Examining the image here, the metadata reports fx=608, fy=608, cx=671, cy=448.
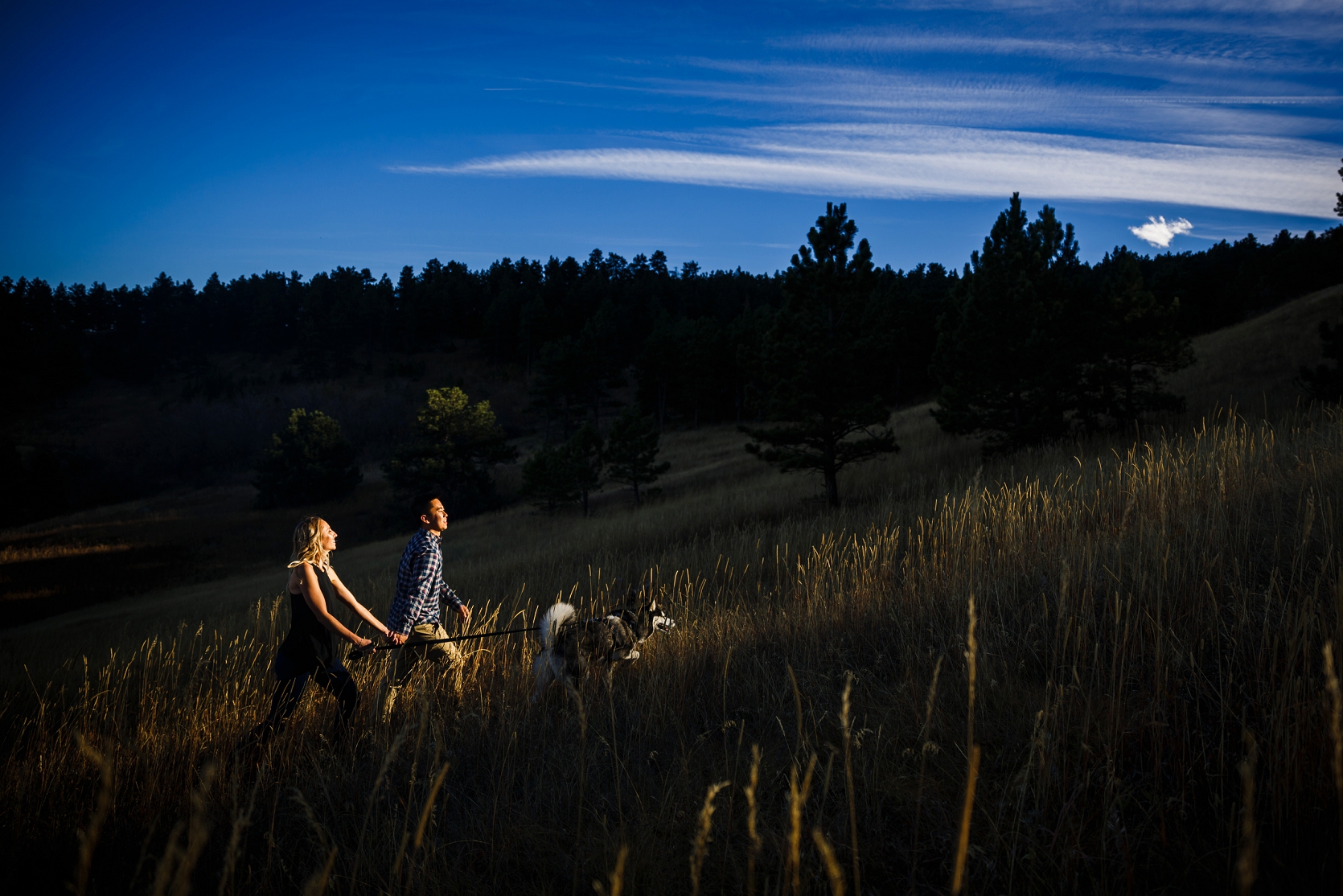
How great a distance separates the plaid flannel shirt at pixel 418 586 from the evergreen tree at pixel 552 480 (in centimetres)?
2077

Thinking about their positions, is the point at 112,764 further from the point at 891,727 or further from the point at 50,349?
the point at 50,349

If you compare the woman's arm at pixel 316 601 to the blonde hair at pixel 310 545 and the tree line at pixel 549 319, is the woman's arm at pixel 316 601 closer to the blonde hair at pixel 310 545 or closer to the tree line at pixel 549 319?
the blonde hair at pixel 310 545

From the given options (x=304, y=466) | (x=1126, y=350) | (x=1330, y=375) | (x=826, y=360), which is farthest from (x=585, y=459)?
(x=304, y=466)

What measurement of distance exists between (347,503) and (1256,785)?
148ft

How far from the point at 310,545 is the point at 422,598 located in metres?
1.04

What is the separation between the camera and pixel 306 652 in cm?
398

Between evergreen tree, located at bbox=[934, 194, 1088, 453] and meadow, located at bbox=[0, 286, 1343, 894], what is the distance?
332 inches

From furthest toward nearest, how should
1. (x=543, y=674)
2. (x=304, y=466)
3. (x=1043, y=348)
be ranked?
(x=304, y=466) < (x=1043, y=348) < (x=543, y=674)

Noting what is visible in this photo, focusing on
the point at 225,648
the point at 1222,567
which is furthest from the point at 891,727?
the point at 225,648

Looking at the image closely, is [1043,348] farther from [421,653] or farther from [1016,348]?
[421,653]

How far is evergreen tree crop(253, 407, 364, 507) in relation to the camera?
40438 mm

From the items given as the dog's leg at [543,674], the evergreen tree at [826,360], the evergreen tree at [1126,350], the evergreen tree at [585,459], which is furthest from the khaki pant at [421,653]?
the evergreen tree at [585,459]

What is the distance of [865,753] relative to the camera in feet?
8.52

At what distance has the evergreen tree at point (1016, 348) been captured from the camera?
13586 mm
